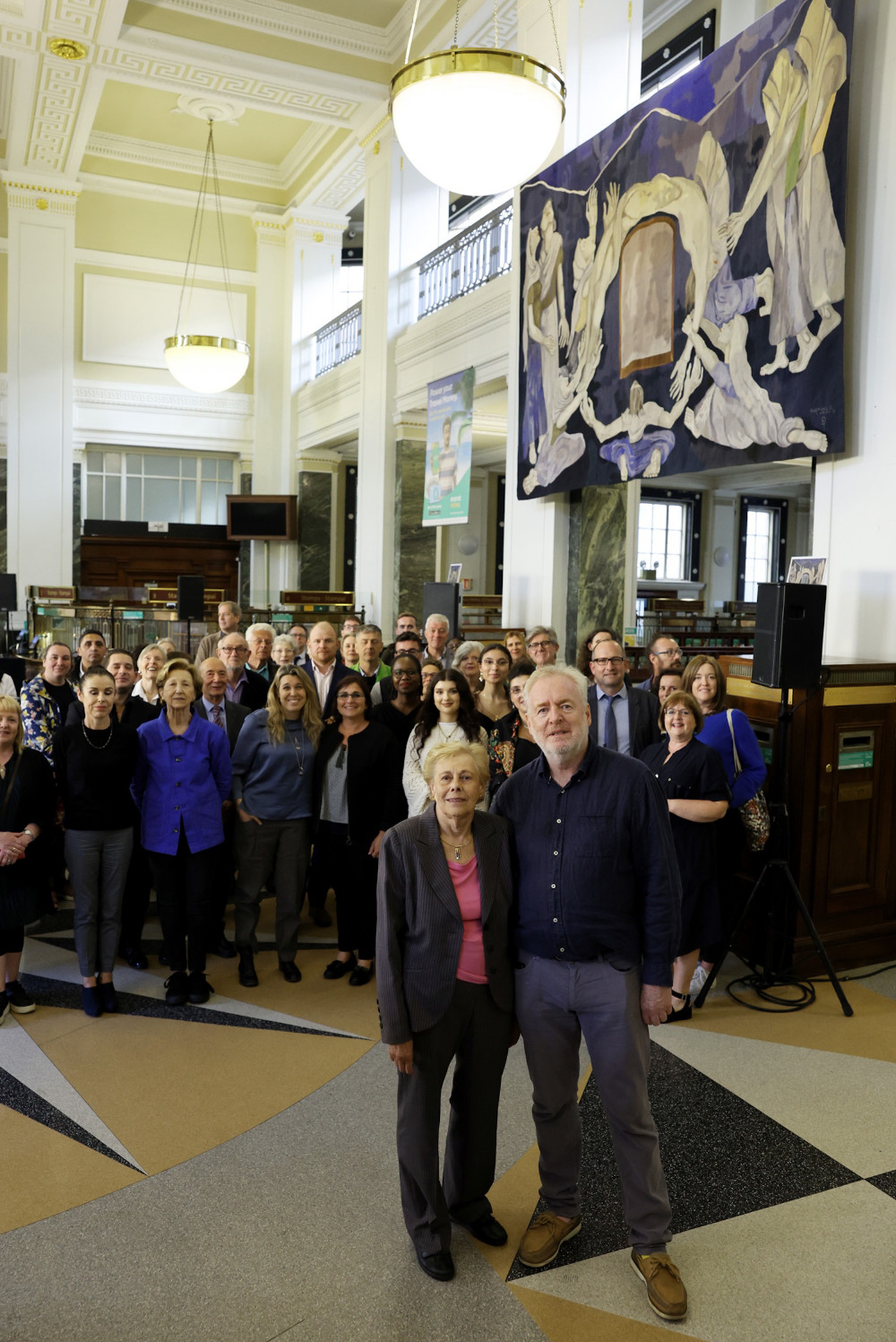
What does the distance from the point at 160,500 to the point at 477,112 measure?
12.7 m

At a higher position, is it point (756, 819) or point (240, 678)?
point (240, 678)

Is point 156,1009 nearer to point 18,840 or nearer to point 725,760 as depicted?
point 18,840

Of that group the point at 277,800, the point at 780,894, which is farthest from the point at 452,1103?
the point at 780,894

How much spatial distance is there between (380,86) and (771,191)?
27.1 feet

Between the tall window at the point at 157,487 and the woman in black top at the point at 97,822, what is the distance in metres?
13.6

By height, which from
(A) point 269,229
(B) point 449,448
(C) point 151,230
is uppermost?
(A) point 269,229

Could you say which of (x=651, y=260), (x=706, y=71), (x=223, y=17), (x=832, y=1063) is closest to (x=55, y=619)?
(x=223, y=17)

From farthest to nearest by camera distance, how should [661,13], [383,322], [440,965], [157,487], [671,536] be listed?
1. [671,536]
2. [157,487]
3. [383,322]
4. [661,13]
5. [440,965]

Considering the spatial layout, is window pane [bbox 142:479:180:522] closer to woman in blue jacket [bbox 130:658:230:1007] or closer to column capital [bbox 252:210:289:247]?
column capital [bbox 252:210:289:247]

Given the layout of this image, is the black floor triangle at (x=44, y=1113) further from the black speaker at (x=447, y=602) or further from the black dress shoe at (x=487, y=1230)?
the black speaker at (x=447, y=602)

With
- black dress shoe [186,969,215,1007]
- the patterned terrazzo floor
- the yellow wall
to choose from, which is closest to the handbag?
the patterned terrazzo floor

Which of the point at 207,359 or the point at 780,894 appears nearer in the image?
the point at 780,894

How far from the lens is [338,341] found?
51.8 ft

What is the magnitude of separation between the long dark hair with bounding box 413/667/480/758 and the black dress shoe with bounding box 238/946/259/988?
1.26 metres
